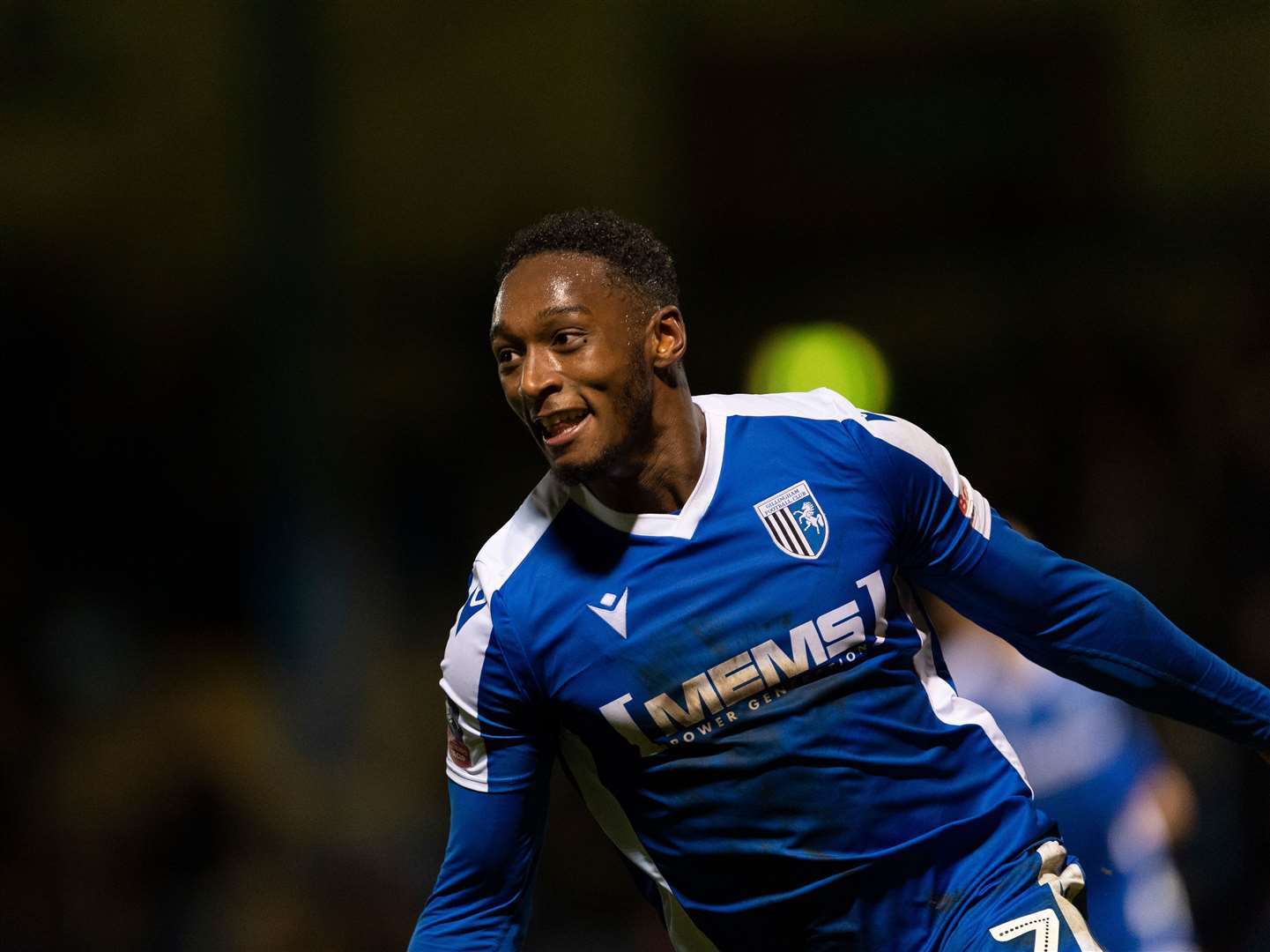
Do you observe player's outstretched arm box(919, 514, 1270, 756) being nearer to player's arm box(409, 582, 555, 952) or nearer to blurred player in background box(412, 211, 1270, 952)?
blurred player in background box(412, 211, 1270, 952)

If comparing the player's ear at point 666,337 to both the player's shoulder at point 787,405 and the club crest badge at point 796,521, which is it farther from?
the club crest badge at point 796,521

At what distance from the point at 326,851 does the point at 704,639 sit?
157 inches

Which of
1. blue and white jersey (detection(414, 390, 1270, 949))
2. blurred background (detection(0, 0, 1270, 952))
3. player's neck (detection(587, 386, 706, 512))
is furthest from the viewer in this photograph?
blurred background (detection(0, 0, 1270, 952))

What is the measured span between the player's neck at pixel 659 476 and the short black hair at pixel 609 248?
0.68ft

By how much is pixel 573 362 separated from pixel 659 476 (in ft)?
Answer: 0.80

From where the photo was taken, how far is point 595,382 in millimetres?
2482

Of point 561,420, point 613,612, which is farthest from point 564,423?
point 613,612

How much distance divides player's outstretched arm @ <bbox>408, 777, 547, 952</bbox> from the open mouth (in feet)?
1.84

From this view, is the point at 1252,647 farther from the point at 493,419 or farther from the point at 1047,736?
the point at 493,419

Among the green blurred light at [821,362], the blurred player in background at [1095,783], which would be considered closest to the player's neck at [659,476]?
the blurred player in background at [1095,783]

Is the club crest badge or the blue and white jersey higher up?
the club crest badge

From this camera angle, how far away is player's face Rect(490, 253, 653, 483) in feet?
8.11

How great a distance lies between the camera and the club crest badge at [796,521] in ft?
8.18

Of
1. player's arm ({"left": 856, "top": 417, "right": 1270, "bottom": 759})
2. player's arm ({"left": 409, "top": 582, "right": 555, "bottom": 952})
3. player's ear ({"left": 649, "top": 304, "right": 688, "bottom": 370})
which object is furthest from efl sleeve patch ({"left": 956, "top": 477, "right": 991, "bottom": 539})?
player's arm ({"left": 409, "top": 582, "right": 555, "bottom": 952})
